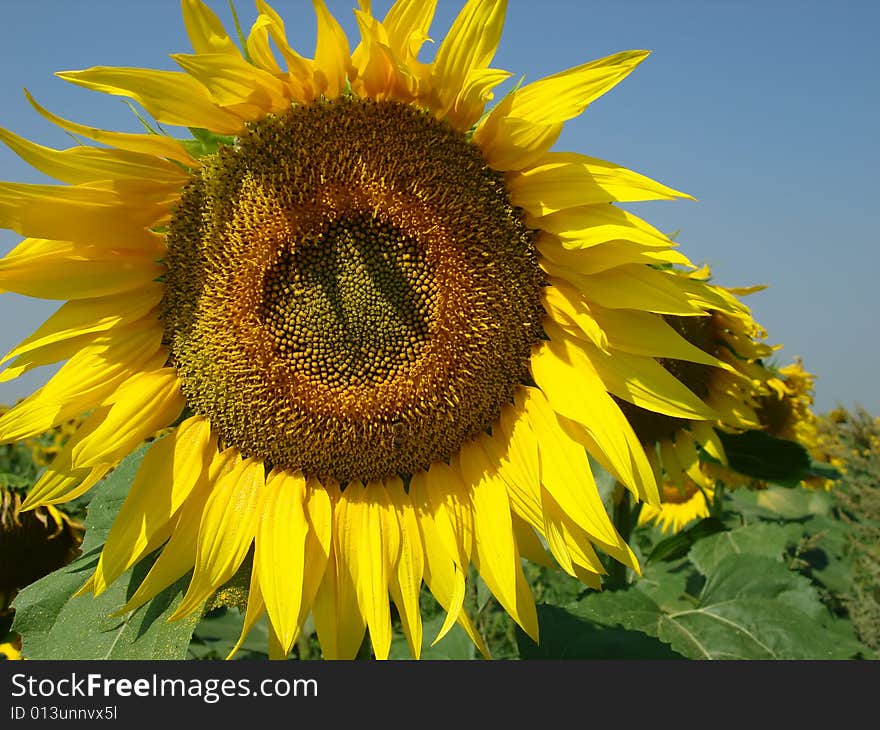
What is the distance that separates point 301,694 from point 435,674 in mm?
373

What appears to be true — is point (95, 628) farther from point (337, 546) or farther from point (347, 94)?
point (347, 94)

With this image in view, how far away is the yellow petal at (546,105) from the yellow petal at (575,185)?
57 mm

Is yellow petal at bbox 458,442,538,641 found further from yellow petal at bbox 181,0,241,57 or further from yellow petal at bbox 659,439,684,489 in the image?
yellow petal at bbox 659,439,684,489

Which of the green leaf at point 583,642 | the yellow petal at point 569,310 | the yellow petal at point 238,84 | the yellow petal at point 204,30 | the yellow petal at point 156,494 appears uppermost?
the yellow petal at point 204,30

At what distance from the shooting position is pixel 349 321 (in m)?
2.17

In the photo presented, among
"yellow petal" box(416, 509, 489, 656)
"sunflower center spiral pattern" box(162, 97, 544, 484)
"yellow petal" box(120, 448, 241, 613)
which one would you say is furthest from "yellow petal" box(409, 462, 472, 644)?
"yellow petal" box(120, 448, 241, 613)

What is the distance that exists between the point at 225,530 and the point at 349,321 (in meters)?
0.69

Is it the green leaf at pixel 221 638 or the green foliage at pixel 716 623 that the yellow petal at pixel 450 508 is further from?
the green leaf at pixel 221 638

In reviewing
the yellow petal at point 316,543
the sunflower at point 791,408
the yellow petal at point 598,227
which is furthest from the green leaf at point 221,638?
the sunflower at point 791,408

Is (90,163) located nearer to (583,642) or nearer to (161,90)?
(161,90)

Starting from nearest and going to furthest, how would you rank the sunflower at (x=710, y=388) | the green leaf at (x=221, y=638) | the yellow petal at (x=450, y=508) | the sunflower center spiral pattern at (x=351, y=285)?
1. the sunflower center spiral pattern at (x=351, y=285)
2. the yellow petal at (x=450, y=508)
3. the sunflower at (x=710, y=388)
4. the green leaf at (x=221, y=638)

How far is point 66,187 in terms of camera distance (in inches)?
82.6

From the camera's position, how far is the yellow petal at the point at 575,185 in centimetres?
195

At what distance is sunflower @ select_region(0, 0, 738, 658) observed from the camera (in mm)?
1990
